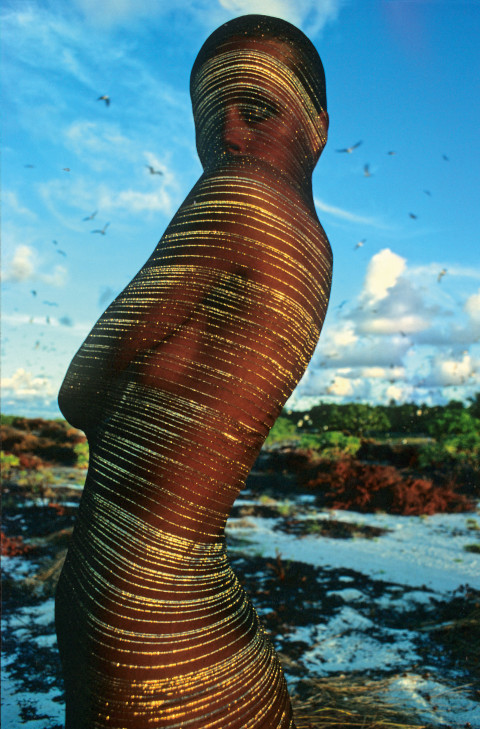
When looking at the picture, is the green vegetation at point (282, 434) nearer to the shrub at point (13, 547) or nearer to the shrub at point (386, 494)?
the shrub at point (386, 494)

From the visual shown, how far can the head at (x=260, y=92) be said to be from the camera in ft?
5.18

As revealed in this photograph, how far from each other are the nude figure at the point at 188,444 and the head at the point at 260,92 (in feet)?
0.30

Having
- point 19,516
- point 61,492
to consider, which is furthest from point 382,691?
point 61,492

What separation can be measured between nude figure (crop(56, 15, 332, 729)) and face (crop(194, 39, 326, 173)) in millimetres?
70

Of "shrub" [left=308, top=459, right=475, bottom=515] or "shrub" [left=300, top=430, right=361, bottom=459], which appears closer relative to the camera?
"shrub" [left=308, top=459, right=475, bottom=515]

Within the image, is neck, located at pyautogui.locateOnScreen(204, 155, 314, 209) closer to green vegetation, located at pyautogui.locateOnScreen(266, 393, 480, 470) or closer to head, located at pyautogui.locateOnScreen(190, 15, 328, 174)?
head, located at pyautogui.locateOnScreen(190, 15, 328, 174)

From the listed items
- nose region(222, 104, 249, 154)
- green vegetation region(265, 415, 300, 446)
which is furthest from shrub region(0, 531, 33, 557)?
green vegetation region(265, 415, 300, 446)

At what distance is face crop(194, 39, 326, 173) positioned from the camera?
61.7 inches

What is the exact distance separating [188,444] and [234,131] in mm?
977

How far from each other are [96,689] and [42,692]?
7.21 ft

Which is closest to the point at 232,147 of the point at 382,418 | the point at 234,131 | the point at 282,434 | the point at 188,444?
the point at 234,131

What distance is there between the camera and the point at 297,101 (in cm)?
167

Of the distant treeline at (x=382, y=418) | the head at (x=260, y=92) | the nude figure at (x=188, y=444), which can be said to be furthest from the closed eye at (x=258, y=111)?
the distant treeline at (x=382, y=418)

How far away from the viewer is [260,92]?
1580 millimetres
